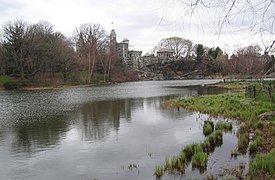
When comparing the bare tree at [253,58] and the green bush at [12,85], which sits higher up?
the bare tree at [253,58]

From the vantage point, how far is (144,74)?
91750 millimetres

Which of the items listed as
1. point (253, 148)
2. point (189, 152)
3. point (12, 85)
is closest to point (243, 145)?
point (253, 148)

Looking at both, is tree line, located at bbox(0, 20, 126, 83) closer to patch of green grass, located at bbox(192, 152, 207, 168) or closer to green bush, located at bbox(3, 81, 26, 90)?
green bush, located at bbox(3, 81, 26, 90)

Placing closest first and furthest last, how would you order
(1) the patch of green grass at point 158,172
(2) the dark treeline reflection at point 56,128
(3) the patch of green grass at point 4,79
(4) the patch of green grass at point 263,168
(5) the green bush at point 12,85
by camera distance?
(4) the patch of green grass at point 263,168 → (1) the patch of green grass at point 158,172 → (2) the dark treeline reflection at point 56,128 → (5) the green bush at point 12,85 → (3) the patch of green grass at point 4,79

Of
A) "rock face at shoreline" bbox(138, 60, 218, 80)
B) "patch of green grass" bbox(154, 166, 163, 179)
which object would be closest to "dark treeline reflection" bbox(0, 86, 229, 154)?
"patch of green grass" bbox(154, 166, 163, 179)

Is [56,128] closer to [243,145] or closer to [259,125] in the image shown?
[243,145]

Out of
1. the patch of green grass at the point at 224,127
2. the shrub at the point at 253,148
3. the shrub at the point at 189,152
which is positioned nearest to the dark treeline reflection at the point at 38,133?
the shrub at the point at 189,152

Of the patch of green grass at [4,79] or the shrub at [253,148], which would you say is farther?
the patch of green grass at [4,79]

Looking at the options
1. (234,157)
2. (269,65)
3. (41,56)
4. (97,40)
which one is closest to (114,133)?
(234,157)

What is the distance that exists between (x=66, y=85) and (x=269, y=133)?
50.1 metres

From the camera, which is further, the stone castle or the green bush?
the stone castle

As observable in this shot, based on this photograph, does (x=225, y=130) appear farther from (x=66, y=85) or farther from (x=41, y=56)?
(x=41, y=56)

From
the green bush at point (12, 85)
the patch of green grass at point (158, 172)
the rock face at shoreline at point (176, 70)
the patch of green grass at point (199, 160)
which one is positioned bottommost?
the patch of green grass at point (158, 172)

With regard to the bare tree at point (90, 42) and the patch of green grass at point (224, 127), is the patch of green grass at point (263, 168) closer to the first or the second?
the patch of green grass at point (224, 127)
